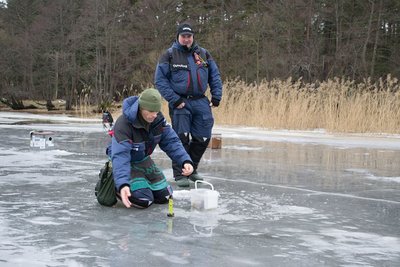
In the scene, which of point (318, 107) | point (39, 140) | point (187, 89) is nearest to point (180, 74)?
point (187, 89)

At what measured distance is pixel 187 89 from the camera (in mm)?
6938

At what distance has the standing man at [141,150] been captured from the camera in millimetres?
5042

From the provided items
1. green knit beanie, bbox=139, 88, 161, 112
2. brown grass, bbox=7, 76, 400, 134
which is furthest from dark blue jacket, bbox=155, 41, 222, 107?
brown grass, bbox=7, 76, 400, 134

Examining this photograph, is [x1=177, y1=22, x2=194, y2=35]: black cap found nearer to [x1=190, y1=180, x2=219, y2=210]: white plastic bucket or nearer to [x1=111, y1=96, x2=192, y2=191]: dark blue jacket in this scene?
[x1=111, y1=96, x2=192, y2=191]: dark blue jacket

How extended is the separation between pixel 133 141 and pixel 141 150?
14cm

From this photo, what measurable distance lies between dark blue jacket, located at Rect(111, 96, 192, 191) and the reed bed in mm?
8995

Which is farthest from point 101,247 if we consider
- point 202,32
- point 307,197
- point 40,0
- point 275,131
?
point 40,0

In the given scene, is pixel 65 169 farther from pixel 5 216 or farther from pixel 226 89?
pixel 226 89

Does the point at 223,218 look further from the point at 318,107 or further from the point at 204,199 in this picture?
the point at 318,107

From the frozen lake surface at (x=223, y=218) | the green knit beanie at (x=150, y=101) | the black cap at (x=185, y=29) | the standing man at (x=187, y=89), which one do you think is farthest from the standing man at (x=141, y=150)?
the black cap at (x=185, y=29)

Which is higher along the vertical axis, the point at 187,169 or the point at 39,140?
the point at 187,169

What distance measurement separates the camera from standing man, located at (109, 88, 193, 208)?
504cm

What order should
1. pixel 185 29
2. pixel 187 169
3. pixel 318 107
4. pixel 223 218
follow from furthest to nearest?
1. pixel 318 107
2. pixel 185 29
3. pixel 187 169
4. pixel 223 218

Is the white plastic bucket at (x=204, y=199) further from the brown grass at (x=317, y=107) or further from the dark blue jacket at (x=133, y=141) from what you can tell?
A: the brown grass at (x=317, y=107)
